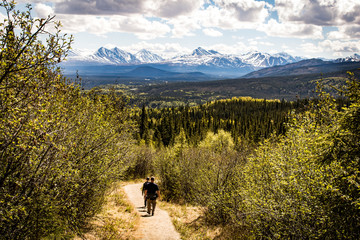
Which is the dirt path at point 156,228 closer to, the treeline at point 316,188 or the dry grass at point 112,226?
the dry grass at point 112,226

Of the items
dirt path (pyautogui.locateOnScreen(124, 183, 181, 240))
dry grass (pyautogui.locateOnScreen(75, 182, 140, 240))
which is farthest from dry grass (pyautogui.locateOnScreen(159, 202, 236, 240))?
dry grass (pyautogui.locateOnScreen(75, 182, 140, 240))

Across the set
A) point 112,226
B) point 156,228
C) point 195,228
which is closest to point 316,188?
point 195,228

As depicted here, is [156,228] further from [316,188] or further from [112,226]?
[316,188]

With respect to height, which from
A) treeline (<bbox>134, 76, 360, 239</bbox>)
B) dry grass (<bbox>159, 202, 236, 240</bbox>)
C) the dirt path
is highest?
treeline (<bbox>134, 76, 360, 239</bbox>)

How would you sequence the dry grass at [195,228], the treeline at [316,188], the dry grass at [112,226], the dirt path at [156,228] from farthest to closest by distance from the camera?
1. the dry grass at [195,228]
2. the dirt path at [156,228]
3. the dry grass at [112,226]
4. the treeline at [316,188]

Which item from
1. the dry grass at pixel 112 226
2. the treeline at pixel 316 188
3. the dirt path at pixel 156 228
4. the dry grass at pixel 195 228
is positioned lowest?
the dry grass at pixel 195 228

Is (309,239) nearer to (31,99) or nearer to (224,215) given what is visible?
(224,215)

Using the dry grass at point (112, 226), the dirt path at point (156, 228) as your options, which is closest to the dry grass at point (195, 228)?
the dirt path at point (156, 228)

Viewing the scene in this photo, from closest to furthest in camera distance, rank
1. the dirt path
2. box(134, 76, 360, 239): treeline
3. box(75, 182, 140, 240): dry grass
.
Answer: box(134, 76, 360, 239): treeline < box(75, 182, 140, 240): dry grass < the dirt path

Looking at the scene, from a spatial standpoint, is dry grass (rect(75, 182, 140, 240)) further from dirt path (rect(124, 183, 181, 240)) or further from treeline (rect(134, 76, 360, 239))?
treeline (rect(134, 76, 360, 239))

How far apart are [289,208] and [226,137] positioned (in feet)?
197

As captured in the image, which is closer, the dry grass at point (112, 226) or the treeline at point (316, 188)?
the treeline at point (316, 188)

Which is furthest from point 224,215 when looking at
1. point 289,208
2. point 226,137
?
point 226,137

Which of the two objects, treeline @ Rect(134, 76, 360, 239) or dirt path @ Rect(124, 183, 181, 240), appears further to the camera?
dirt path @ Rect(124, 183, 181, 240)
